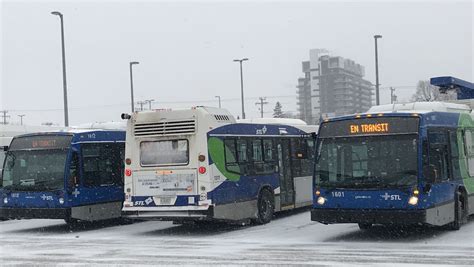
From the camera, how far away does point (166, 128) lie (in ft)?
54.9

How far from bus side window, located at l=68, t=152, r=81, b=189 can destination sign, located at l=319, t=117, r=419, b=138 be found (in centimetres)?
670

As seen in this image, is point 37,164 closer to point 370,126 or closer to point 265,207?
point 265,207

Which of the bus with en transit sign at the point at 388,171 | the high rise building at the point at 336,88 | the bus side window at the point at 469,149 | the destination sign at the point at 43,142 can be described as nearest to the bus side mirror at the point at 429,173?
the bus with en transit sign at the point at 388,171

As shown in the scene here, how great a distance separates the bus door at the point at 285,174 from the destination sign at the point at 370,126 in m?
4.33

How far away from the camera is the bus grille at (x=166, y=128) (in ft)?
54.1

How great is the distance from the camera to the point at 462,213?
15867mm

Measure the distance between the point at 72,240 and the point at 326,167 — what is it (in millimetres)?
6191

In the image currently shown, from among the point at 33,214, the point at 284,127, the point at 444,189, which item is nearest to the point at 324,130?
the point at 444,189

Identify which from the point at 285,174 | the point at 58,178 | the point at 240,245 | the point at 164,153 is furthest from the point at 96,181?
the point at 240,245

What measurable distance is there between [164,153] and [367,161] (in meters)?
5.03

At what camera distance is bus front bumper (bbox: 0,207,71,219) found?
58.2 ft

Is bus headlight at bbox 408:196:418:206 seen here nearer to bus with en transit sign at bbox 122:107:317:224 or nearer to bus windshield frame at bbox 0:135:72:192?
bus with en transit sign at bbox 122:107:317:224

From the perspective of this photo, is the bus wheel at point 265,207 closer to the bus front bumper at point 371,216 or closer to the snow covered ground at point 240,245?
the snow covered ground at point 240,245

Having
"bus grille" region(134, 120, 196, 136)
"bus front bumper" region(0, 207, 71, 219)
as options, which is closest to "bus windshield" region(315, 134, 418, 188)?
"bus grille" region(134, 120, 196, 136)
